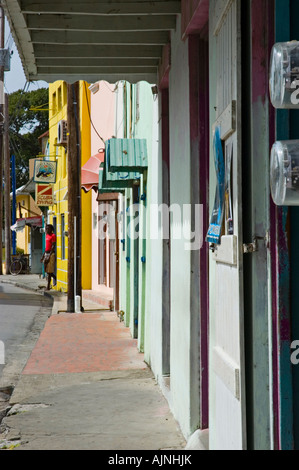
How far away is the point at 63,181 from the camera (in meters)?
24.6

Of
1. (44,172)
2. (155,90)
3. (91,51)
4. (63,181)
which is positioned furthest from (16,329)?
(44,172)

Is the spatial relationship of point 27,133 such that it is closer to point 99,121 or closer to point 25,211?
point 25,211

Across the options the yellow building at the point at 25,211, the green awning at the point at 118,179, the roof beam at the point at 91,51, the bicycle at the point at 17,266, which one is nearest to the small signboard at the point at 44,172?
the bicycle at the point at 17,266

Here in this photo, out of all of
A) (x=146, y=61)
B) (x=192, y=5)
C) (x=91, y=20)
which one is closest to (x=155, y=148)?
(x=146, y=61)

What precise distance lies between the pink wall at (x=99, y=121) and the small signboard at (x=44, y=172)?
3.28 metres

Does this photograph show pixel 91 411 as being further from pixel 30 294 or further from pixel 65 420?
pixel 30 294

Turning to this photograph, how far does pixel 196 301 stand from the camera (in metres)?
5.41

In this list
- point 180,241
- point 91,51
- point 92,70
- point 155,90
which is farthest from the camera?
point 92,70

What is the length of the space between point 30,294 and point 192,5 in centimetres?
1700

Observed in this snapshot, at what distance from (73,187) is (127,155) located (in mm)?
6542

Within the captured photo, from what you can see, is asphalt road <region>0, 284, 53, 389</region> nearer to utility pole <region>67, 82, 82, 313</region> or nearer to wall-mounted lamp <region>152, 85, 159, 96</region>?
utility pole <region>67, 82, 82, 313</region>

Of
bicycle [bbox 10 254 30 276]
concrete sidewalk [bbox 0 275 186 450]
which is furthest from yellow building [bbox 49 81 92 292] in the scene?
concrete sidewalk [bbox 0 275 186 450]

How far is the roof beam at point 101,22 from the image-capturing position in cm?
644

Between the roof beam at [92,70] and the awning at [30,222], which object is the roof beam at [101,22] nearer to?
the roof beam at [92,70]
